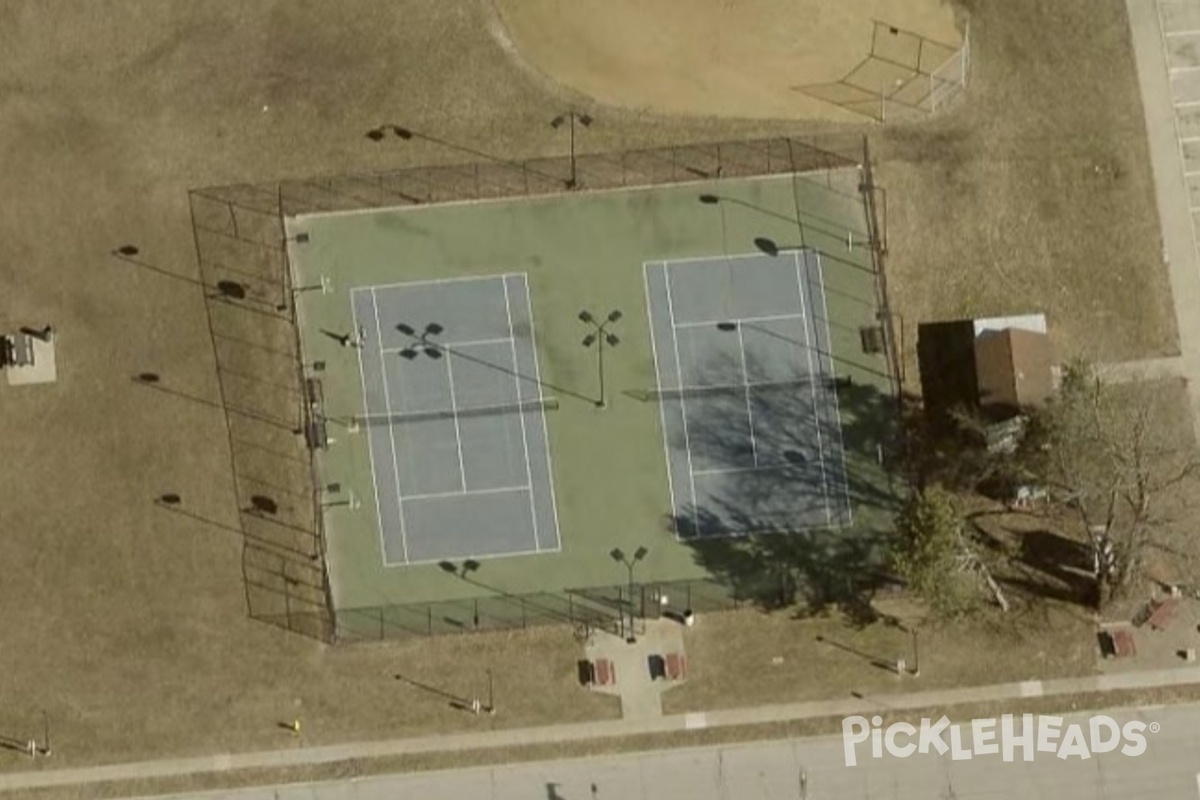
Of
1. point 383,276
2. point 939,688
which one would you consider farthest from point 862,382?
point 383,276

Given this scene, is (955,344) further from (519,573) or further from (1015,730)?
(519,573)

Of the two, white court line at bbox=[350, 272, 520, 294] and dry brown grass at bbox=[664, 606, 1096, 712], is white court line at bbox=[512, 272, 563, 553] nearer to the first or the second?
white court line at bbox=[350, 272, 520, 294]

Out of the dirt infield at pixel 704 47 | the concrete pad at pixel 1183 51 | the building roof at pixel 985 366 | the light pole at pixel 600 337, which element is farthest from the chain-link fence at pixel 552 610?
the concrete pad at pixel 1183 51

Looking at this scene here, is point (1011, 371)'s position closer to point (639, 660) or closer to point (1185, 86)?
point (1185, 86)

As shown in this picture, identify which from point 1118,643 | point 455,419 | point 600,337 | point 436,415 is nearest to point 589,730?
point 455,419

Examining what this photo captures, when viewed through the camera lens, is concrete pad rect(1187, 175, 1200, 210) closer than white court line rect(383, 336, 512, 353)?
No

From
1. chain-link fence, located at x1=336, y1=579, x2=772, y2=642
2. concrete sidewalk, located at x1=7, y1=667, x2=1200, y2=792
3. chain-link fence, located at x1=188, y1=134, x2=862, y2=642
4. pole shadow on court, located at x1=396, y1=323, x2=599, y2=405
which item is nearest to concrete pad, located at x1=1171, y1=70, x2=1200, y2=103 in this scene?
chain-link fence, located at x1=188, y1=134, x2=862, y2=642

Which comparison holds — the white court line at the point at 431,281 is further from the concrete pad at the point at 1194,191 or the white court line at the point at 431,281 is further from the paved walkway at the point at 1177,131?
the concrete pad at the point at 1194,191
